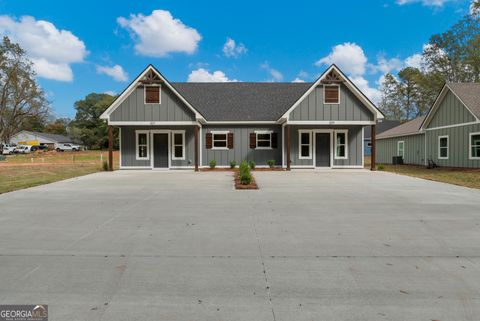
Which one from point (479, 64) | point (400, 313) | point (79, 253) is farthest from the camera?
point (479, 64)

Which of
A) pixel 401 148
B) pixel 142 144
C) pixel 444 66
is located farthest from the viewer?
pixel 444 66

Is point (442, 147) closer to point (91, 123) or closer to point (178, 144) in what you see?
point (178, 144)

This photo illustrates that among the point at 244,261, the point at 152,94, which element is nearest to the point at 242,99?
the point at 152,94

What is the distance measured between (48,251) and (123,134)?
16012 millimetres

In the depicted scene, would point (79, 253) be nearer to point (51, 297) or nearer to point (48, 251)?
point (48, 251)

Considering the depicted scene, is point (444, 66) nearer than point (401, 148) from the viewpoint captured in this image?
No

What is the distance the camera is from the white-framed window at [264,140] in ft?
64.9

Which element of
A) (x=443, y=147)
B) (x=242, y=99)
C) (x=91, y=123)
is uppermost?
(x=91, y=123)

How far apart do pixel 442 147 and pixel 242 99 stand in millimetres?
13888

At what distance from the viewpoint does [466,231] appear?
5.22 metres

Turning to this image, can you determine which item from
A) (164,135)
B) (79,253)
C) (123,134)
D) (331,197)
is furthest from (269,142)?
(79,253)

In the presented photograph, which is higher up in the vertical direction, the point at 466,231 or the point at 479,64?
the point at 479,64

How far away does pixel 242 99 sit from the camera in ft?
71.9

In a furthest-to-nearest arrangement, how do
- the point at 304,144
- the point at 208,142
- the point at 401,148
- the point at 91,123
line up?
the point at 91,123 → the point at 401,148 → the point at 208,142 → the point at 304,144
